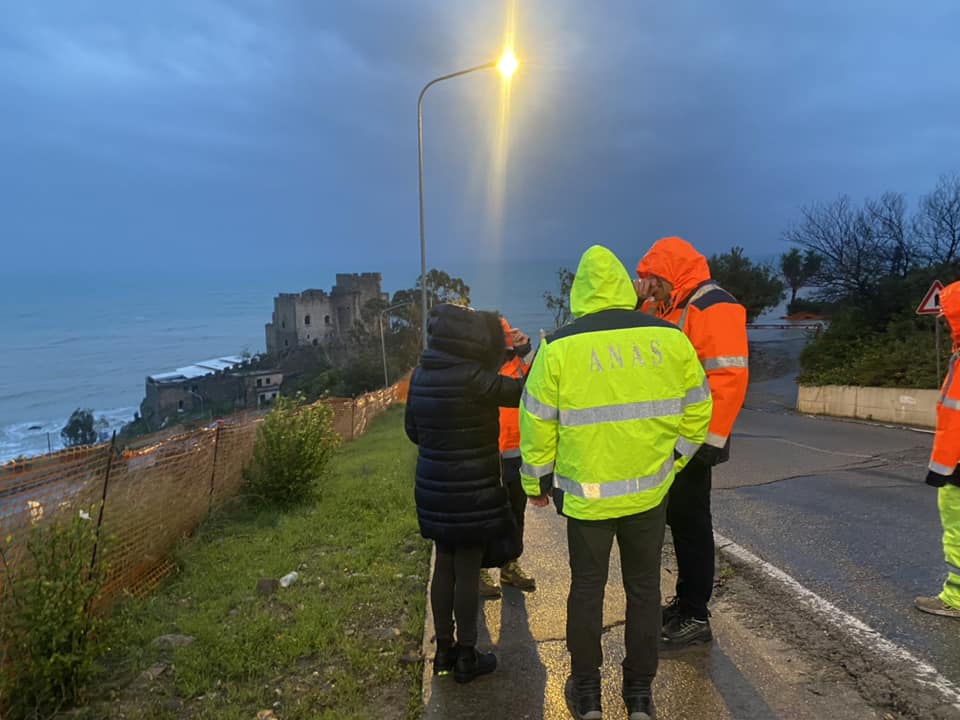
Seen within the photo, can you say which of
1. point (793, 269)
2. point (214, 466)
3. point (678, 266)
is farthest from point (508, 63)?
point (793, 269)

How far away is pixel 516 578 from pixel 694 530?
4.58 feet

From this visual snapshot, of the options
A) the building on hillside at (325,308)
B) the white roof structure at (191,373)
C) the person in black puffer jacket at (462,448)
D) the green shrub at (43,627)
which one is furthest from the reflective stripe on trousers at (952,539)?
the white roof structure at (191,373)

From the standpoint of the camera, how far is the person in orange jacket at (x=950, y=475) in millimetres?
3625

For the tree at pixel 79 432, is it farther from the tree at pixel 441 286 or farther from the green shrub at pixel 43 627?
the green shrub at pixel 43 627

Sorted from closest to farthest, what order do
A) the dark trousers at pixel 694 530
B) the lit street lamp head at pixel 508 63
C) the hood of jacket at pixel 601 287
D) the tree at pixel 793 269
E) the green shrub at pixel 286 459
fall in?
the hood of jacket at pixel 601 287 < the dark trousers at pixel 694 530 < the green shrub at pixel 286 459 < the lit street lamp head at pixel 508 63 < the tree at pixel 793 269

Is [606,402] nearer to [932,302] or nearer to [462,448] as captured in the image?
[462,448]

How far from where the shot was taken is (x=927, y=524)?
539 cm

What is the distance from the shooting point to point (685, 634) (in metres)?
3.44

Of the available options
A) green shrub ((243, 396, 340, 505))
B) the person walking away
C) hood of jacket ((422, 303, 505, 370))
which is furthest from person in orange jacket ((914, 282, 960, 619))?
green shrub ((243, 396, 340, 505))

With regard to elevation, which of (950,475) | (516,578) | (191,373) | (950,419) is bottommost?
(191,373)

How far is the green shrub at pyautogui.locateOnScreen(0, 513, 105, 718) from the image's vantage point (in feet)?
10.3

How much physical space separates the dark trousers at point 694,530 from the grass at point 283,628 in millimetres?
1489

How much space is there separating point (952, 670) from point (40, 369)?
21822 centimetres

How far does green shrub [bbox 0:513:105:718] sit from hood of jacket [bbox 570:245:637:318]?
284cm
